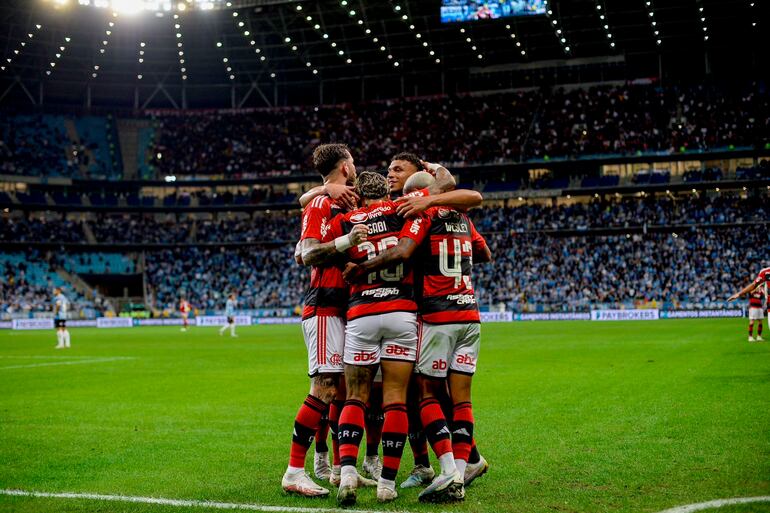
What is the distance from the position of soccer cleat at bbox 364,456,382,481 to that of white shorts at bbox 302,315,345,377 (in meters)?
1.11

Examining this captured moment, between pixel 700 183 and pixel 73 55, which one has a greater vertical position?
pixel 73 55

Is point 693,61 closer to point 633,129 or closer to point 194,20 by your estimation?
point 633,129

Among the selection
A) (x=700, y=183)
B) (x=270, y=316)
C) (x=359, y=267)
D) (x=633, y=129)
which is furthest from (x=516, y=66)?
(x=359, y=267)

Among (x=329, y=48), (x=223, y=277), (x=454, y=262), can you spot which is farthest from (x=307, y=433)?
(x=329, y=48)

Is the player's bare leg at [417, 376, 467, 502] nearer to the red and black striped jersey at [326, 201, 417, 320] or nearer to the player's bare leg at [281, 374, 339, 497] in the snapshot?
the red and black striped jersey at [326, 201, 417, 320]

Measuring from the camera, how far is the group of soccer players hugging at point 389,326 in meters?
7.31

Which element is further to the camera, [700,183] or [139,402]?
[700,183]

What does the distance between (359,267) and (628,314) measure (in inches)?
1912

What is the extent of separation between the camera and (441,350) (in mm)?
7609

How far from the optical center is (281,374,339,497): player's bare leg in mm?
7414

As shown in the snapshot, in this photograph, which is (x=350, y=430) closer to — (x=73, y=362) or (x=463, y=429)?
(x=463, y=429)

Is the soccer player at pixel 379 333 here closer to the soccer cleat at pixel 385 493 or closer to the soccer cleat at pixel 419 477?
the soccer cleat at pixel 385 493

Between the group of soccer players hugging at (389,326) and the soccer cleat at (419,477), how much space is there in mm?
11

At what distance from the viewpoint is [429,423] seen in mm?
7340
